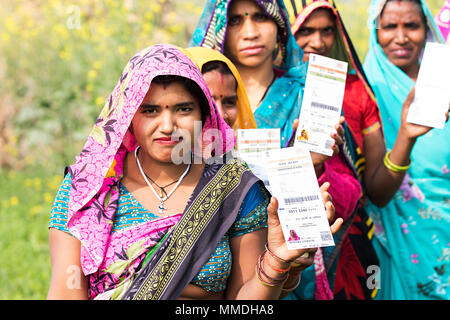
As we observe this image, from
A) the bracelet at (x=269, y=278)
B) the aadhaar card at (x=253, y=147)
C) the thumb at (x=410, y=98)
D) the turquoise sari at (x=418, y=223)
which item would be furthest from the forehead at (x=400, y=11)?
the bracelet at (x=269, y=278)

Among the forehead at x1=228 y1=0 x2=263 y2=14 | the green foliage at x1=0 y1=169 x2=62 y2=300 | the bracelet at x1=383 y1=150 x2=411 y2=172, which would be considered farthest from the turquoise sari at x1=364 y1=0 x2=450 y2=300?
the green foliage at x1=0 y1=169 x2=62 y2=300

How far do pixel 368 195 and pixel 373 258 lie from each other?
366 millimetres

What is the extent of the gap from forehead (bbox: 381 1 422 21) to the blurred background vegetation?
2651mm

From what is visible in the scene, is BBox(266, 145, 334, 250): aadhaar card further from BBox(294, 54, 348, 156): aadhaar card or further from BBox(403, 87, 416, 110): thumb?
BBox(403, 87, 416, 110): thumb

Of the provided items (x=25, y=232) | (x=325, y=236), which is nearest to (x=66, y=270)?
(x=325, y=236)

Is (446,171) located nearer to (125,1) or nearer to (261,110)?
(261,110)

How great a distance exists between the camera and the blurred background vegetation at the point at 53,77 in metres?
5.57

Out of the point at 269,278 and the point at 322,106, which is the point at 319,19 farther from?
the point at 269,278

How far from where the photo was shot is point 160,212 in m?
2.21

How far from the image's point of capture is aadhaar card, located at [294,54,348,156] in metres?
2.67

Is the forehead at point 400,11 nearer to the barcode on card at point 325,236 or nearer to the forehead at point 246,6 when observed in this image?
the forehead at point 246,6

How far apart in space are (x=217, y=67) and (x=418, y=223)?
5.62 feet

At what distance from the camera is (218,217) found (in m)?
2.18

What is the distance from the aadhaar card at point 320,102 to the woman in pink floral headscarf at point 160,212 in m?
0.53
